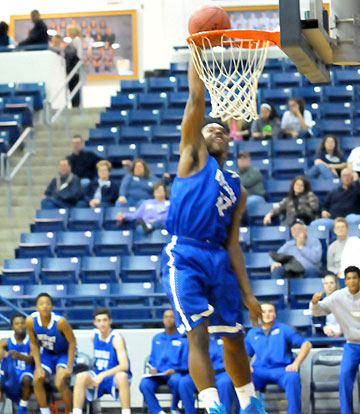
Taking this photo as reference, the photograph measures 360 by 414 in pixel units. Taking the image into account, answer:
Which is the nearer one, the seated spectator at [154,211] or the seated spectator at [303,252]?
the seated spectator at [303,252]

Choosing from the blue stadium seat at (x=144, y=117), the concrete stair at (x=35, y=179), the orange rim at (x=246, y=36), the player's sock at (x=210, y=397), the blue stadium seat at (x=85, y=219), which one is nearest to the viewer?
the player's sock at (x=210, y=397)

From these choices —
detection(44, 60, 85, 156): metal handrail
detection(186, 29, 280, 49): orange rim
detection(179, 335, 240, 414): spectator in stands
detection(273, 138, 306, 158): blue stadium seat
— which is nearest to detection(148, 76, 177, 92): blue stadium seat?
detection(44, 60, 85, 156): metal handrail

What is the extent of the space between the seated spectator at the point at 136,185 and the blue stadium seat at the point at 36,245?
1.11m

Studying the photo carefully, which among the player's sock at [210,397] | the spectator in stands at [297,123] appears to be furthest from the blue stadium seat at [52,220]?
the player's sock at [210,397]

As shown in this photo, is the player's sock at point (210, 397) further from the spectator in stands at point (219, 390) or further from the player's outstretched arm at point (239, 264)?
the spectator in stands at point (219, 390)

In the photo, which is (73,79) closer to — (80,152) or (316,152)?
(80,152)

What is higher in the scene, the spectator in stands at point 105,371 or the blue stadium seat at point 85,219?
the blue stadium seat at point 85,219

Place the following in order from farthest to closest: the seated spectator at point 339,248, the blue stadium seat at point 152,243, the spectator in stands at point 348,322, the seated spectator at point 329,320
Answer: the blue stadium seat at point 152,243 < the seated spectator at point 339,248 < the seated spectator at point 329,320 < the spectator in stands at point 348,322

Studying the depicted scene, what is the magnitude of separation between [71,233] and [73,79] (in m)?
6.41

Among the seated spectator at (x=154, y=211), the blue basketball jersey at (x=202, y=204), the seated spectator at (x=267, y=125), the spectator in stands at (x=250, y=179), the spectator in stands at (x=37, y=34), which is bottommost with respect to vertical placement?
the seated spectator at (x=154, y=211)

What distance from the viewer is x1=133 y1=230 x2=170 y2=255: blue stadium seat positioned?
12.8 metres

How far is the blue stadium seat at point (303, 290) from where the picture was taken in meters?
11.3

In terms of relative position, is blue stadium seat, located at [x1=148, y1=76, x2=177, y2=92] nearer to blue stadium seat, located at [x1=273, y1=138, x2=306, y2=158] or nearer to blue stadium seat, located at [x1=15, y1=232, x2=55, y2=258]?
blue stadium seat, located at [x1=273, y1=138, x2=306, y2=158]

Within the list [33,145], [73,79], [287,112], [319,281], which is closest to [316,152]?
[287,112]
